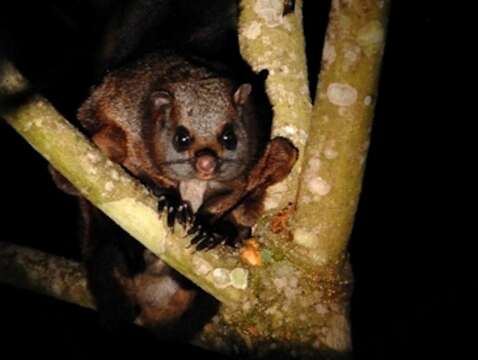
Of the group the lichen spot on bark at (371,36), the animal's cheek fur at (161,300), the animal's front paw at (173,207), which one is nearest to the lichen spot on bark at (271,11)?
the animal's front paw at (173,207)

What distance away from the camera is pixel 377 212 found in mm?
9352

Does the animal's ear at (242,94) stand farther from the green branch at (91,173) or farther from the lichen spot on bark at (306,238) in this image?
the green branch at (91,173)

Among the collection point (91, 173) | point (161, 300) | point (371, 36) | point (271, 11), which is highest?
point (371, 36)

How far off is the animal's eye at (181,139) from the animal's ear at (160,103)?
0.43 feet

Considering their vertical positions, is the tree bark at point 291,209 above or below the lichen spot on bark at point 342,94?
below

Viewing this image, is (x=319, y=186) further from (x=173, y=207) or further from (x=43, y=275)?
(x=43, y=275)

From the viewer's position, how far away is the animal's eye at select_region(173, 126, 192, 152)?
416 centimetres

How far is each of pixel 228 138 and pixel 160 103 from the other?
45 centimetres

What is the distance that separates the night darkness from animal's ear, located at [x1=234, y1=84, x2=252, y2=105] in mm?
1352

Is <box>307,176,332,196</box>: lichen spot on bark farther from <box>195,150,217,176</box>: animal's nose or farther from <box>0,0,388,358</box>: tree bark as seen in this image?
<box>195,150,217,176</box>: animal's nose

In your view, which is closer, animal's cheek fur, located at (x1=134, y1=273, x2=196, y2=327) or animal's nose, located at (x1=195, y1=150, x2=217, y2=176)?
animal's nose, located at (x1=195, y1=150, x2=217, y2=176)

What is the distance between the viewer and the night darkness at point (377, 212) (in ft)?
17.6

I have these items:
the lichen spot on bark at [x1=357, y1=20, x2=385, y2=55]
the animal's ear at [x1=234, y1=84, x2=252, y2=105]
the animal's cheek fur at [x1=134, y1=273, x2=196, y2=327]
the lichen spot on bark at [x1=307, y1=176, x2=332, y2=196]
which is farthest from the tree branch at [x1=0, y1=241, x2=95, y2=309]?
the lichen spot on bark at [x1=357, y1=20, x2=385, y2=55]

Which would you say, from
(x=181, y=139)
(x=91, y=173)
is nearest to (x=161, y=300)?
(x=181, y=139)
